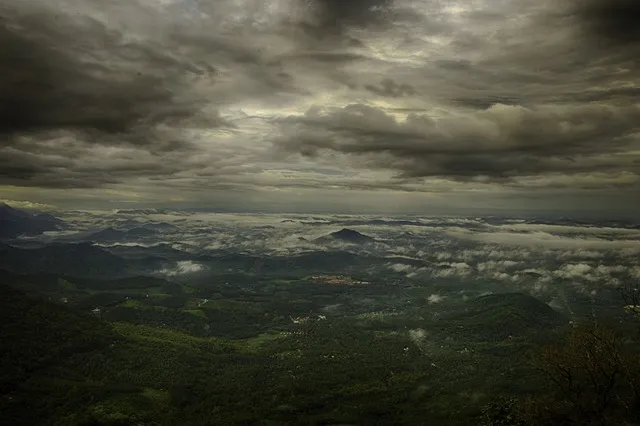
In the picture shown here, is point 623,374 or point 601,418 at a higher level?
point 623,374

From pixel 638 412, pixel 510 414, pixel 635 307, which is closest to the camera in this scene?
pixel 635 307

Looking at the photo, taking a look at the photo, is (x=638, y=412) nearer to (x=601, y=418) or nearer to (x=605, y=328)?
(x=601, y=418)

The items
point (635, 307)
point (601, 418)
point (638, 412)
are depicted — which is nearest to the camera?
point (635, 307)

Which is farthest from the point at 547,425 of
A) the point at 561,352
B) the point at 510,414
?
the point at 510,414

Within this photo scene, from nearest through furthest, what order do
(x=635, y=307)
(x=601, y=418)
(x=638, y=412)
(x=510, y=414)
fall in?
1. (x=635, y=307)
2. (x=601, y=418)
3. (x=638, y=412)
4. (x=510, y=414)

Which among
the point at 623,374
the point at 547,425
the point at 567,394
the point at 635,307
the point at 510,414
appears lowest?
the point at 510,414

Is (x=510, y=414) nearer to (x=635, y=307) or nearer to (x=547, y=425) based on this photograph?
(x=547, y=425)

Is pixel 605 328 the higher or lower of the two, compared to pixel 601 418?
higher

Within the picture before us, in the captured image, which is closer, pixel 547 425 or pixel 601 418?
pixel 601 418

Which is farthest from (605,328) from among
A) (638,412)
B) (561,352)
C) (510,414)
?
(510,414)
